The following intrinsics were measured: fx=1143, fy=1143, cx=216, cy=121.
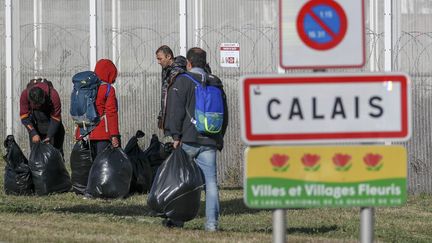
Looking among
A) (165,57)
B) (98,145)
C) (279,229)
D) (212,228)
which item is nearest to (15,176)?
(98,145)

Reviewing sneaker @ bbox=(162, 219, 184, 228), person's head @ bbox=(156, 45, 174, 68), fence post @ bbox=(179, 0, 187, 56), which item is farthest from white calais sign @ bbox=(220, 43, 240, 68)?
sneaker @ bbox=(162, 219, 184, 228)

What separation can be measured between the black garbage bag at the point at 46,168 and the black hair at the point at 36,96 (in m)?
0.54

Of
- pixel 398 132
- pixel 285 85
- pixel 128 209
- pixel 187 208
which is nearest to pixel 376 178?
pixel 398 132

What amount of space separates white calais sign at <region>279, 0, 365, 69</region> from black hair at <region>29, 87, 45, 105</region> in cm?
919

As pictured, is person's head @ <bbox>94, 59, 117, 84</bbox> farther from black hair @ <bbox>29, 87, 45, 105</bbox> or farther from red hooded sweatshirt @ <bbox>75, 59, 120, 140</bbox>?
black hair @ <bbox>29, 87, 45, 105</bbox>

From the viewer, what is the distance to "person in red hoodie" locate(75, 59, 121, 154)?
1366 centimetres

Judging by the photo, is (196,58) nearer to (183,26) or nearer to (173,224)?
(173,224)

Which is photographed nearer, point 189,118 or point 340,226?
point 189,118

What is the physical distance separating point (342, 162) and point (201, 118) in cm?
494

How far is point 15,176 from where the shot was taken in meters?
14.4

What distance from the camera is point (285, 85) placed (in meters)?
5.33

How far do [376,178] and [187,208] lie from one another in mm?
5151

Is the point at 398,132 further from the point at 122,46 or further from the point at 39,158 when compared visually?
the point at 122,46

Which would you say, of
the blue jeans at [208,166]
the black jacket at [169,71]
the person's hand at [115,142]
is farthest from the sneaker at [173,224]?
the person's hand at [115,142]
